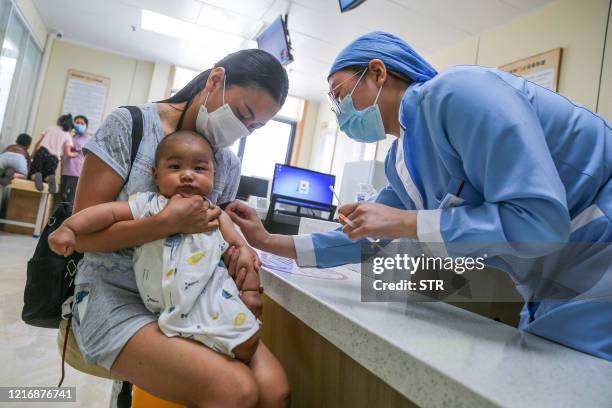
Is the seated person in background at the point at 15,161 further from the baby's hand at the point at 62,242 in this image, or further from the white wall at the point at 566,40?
the white wall at the point at 566,40

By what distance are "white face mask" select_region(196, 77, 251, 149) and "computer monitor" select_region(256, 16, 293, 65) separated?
2.81m

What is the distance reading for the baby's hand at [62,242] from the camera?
31.1 inches

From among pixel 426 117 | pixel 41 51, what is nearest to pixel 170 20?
pixel 41 51

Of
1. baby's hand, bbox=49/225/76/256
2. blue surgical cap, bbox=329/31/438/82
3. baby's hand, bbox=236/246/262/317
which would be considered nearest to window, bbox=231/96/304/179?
blue surgical cap, bbox=329/31/438/82

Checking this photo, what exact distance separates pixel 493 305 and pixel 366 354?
632 millimetres

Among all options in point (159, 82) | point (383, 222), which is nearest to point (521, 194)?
point (383, 222)

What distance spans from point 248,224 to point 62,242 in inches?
22.5

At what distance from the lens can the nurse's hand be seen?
29.6 inches

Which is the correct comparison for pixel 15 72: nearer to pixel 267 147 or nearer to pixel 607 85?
pixel 267 147

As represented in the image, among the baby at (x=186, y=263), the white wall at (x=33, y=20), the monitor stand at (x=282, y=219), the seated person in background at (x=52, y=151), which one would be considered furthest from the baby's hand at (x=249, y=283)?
the white wall at (x=33, y=20)

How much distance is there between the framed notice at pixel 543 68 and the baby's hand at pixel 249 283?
3.13 m

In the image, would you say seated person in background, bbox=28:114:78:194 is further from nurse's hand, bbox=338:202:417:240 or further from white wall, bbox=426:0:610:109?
nurse's hand, bbox=338:202:417:240

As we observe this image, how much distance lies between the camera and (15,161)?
4859 mm

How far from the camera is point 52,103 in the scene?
618 centimetres
